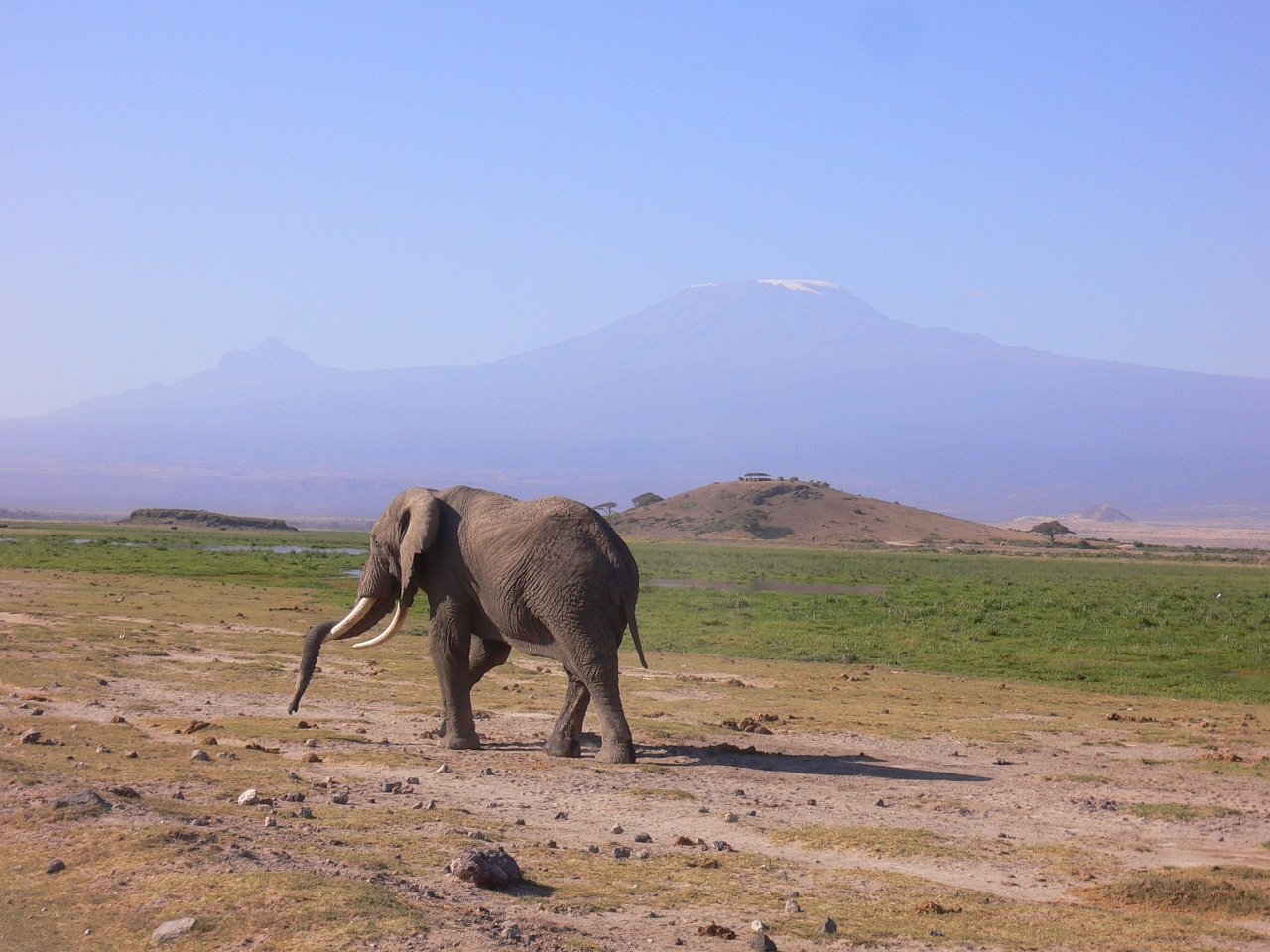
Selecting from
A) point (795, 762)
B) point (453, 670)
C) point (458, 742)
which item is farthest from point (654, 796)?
point (453, 670)

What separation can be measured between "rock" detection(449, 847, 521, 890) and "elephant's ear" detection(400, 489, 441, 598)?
7170 millimetres

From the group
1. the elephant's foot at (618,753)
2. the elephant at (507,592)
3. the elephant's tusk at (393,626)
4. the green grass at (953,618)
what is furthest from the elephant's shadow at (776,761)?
the green grass at (953,618)

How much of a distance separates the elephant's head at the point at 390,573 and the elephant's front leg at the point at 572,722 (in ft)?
8.36

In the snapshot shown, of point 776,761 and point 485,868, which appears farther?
point 776,761

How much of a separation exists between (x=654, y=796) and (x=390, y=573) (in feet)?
18.9

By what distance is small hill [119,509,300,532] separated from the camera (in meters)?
122

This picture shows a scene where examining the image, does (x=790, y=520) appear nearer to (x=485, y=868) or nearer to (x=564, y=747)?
(x=564, y=747)

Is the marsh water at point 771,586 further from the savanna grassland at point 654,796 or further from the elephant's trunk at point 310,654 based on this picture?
the elephant's trunk at point 310,654

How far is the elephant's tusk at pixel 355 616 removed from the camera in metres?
16.0

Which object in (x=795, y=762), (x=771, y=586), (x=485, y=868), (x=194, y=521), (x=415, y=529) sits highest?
(x=415, y=529)

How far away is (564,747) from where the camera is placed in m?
14.2

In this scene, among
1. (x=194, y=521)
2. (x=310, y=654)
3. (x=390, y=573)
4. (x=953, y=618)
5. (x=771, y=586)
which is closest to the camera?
(x=310, y=654)

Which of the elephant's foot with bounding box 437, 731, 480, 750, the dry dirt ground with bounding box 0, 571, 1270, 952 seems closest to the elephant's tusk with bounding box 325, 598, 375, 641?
the dry dirt ground with bounding box 0, 571, 1270, 952

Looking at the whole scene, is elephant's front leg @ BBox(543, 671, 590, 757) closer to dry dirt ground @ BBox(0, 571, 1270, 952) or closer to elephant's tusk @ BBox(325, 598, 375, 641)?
dry dirt ground @ BBox(0, 571, 1270, 952)
